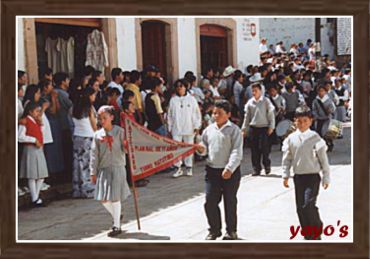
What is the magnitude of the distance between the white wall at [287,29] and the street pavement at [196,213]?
935 millimetres

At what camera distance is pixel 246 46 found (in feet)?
24.2

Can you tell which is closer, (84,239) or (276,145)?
(84,239)

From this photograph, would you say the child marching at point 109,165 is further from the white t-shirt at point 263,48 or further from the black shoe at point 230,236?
the white t-shirt at point 263,48

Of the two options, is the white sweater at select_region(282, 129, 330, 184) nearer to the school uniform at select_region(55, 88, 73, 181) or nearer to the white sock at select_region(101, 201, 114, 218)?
the white sock at select_region(101, 201, 114, 218)

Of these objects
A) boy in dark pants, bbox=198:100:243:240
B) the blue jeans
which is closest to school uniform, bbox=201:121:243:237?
boy in dark pants, bbox=198:100:243:240

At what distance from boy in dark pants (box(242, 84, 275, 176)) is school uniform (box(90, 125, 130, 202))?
3.56 feet

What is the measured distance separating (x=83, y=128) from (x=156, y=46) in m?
1.13

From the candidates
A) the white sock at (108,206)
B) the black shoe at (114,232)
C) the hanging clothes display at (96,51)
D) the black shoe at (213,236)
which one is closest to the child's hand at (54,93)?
the hanging clothes display at (96,51)

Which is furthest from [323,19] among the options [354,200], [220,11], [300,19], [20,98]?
[20,98]

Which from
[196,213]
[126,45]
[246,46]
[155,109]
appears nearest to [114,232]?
[196,213]

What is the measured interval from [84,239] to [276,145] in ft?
6.00

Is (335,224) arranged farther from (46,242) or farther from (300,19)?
(46,242)

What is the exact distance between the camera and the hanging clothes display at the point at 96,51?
22.5 feet

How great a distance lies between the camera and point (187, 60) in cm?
705
